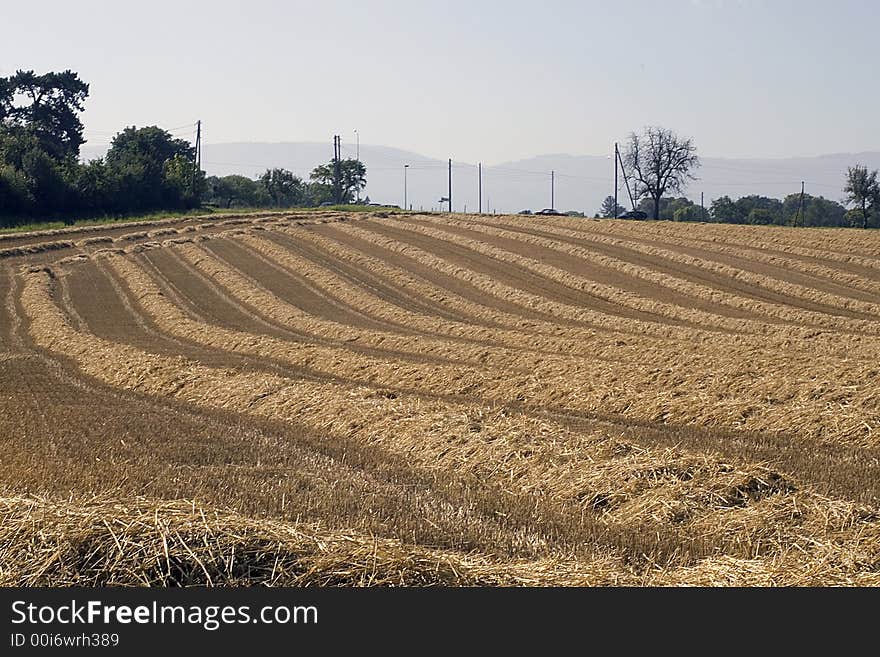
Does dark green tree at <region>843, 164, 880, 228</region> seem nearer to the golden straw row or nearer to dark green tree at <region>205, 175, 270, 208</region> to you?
the golden straw row

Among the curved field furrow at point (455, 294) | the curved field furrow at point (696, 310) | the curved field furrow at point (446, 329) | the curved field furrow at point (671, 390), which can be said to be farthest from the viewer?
the curved field furrow at point (696, 310)

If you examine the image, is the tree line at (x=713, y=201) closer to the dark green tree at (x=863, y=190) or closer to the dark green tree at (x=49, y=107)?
the dark green tree at (x=863, y=190)

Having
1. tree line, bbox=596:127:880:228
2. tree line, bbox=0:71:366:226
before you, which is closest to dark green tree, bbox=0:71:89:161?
tree line, bbox=0:71:366:226

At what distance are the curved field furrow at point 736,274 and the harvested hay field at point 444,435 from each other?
317 millimetres

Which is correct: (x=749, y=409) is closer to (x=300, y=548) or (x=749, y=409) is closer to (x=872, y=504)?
(x=872, y=504)

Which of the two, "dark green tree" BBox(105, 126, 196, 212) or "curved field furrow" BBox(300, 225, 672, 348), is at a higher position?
"dark green tree" BBox(105, 126, 196, 212)

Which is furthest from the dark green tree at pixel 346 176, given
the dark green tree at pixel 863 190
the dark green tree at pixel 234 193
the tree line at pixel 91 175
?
the dark green tree at pixel 863 190

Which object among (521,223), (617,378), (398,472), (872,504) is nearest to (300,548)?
(398,472)

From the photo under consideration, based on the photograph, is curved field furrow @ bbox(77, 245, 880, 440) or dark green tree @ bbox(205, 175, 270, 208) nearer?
curved field furrow @ bbox(77, 245, 880, 440)

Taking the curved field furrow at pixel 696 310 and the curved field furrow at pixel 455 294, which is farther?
the curved field furrow at pixel 696 310

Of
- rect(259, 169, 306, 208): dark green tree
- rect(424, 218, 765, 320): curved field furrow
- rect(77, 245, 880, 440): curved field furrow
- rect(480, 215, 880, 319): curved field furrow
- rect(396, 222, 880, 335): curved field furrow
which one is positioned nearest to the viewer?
rect(77, 245, 880, 440): curved field furrow

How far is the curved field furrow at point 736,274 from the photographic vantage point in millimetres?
35094

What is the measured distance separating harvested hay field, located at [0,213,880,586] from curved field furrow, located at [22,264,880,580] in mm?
45

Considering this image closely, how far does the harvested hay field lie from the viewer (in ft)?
24.5
